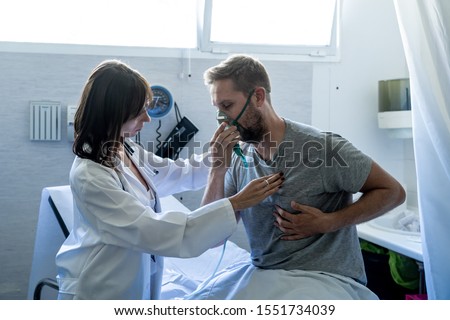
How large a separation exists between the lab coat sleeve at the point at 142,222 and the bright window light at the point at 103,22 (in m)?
1.55

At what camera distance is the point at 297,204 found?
1.50 meters

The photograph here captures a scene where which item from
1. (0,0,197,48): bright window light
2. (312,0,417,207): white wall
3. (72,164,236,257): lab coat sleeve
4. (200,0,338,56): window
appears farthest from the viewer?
(312,0,417,207): white wall

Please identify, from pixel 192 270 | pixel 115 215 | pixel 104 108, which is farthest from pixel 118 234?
pixel 192 270

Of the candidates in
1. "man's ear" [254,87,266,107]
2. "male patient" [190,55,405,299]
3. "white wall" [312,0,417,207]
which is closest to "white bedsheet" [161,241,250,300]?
"male patient" [190,55,405,299]

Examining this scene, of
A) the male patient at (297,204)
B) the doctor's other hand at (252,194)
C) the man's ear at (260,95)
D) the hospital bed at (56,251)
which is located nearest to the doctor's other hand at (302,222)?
the male patient at (297,204)

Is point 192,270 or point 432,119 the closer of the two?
point 432,119

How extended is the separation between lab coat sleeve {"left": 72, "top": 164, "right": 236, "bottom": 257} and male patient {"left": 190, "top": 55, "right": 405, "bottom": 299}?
205 millimetres

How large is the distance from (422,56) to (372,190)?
507 mm

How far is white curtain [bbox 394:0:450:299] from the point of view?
1.56 meters

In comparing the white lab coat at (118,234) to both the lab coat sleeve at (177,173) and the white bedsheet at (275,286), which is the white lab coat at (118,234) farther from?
the lab coat sleeve at (177,173)

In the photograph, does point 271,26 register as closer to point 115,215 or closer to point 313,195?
point 313,195

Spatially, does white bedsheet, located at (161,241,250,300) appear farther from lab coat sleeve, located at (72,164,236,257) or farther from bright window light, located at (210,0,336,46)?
bright window light, located at (210,0,336,46)

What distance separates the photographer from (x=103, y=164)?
149 cm

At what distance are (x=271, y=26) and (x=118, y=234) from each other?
1.97 m
